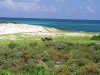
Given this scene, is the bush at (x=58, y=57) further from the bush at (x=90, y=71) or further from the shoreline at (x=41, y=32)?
the shoreline at (x=41, y=32)

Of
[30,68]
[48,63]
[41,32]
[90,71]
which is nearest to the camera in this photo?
[90,71]

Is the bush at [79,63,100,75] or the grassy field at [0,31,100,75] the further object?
the grassy field at [0,31,100,75]

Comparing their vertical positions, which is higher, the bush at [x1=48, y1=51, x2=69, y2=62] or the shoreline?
the bush at [x1=48, y1=51, x2=69, y2=62]

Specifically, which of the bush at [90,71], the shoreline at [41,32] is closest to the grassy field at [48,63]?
the bush at [90,71]

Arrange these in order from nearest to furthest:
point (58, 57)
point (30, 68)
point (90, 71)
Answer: point (90, 71) < point (30, 68) < point (58, 57)

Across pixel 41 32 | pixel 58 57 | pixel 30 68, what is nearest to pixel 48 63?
pixel 58 57

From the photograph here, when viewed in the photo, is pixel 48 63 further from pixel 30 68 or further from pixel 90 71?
pixel 90 71

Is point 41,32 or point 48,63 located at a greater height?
point 48,63

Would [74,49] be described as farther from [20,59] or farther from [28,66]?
[28,66]

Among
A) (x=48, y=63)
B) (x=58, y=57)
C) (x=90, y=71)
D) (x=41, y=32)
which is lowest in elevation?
(x=41, y=32)

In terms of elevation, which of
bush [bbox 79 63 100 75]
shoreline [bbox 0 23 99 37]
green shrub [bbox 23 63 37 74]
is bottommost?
shoreline [bbox 0 23 99 37]

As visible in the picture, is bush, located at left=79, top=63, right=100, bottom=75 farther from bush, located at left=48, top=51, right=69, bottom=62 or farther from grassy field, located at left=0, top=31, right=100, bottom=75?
bush, located at left=48, top=51, right=69, bottom=62

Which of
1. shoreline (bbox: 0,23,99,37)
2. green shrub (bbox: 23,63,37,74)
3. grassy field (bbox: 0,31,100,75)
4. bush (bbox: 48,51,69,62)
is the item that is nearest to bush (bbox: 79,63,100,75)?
grassy field (bbox: 0,31,100,75)

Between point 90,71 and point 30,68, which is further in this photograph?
point 30,68
